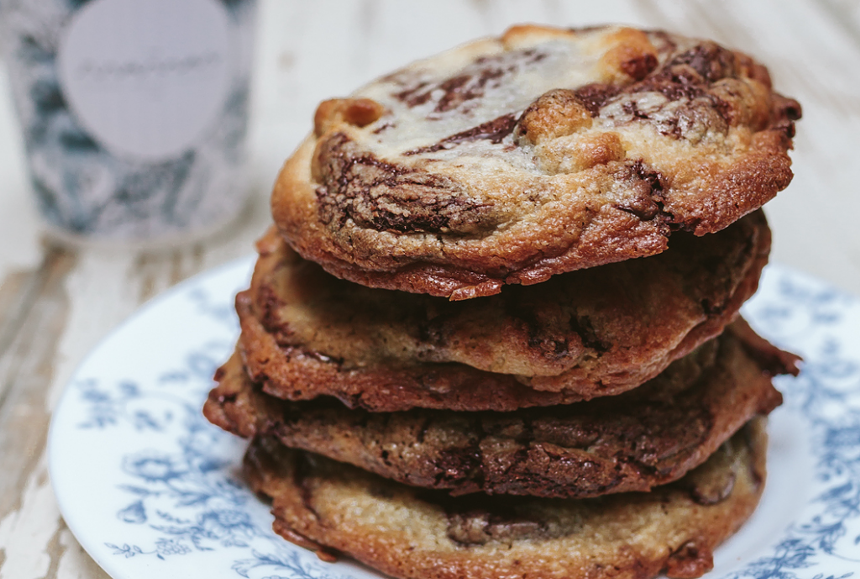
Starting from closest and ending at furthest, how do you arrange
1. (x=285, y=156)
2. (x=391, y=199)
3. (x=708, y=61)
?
1. (x=391, y=199)
2. (x=708, y=61)
3. (x=285, y=156)

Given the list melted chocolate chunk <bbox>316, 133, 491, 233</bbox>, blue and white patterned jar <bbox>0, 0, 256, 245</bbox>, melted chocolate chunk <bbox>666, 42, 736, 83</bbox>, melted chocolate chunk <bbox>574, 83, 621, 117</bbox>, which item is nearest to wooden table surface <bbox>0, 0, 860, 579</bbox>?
blue and white patterned jar <bbox>0, 0, 256, 245</bbox>

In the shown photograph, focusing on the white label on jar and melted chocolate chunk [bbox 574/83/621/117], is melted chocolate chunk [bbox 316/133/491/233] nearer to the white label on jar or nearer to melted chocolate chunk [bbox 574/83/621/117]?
melted chocolate chunk [bbox 574/83/621/117]

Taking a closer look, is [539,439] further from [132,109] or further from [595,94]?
[132,109]

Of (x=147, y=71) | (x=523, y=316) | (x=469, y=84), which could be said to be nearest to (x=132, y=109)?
(x=147, y=71)

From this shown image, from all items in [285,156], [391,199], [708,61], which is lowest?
[285,156]

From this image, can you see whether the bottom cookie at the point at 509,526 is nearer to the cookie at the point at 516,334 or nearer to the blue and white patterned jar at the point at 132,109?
the cookie at the point at 516,334

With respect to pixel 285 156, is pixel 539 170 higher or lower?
higher

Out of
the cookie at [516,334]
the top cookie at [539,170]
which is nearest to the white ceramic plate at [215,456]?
the cookie at [516,334]
